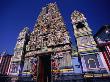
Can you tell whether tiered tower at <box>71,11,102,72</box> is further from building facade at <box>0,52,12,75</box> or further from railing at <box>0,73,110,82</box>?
building facade at <box>0,52,12,75</box>

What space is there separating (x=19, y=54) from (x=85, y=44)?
39.8ft

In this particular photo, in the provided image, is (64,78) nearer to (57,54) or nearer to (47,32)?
(57,54)

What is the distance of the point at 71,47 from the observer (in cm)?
1838

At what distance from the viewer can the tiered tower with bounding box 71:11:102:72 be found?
1572 cm

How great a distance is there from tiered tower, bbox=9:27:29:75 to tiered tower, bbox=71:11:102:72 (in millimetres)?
10332

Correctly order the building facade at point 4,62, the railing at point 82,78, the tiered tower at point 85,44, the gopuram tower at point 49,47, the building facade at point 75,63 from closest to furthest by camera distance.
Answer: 1. the railing at point 82,78
2. the tiered tower at point 85,44
3. the building facade at point 75,63
4. the gopuram tower at point 49,47
5. the building facade at point 4,62

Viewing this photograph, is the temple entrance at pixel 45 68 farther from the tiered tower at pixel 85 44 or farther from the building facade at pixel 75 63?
the tiered tower at pixel 85 44

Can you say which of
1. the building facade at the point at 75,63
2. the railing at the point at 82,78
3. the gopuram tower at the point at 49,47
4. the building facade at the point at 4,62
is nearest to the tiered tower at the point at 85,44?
the building facade at the point at 75,63

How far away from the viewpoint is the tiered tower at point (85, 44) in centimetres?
1572

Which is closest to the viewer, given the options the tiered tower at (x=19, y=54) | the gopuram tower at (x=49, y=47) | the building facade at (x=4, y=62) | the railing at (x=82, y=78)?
the railing at (x=82, y=78)

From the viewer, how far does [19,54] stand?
21844mm

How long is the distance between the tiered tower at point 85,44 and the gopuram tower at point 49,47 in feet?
5.96

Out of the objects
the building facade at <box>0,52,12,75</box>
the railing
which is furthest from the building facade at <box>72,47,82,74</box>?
the building facade at <box>0,52,12,75</box>

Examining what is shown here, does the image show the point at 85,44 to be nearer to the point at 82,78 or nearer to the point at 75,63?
the point at 75,63
